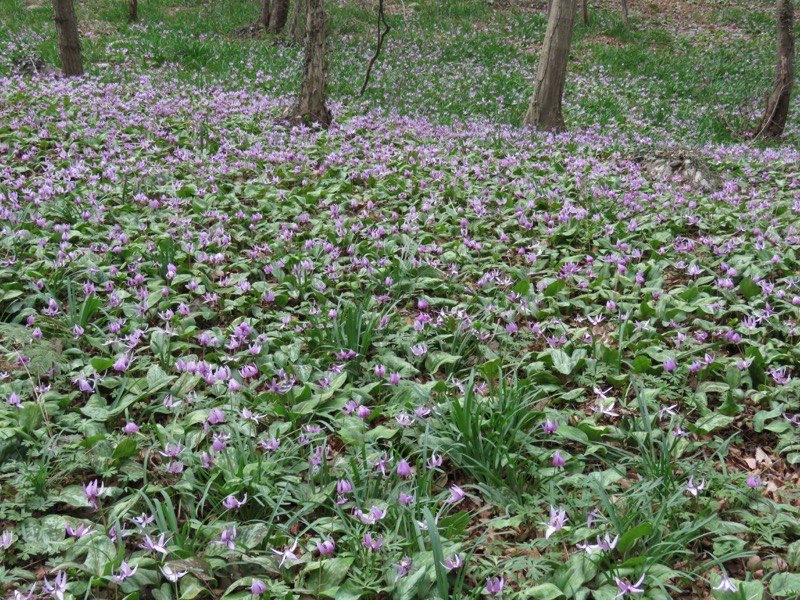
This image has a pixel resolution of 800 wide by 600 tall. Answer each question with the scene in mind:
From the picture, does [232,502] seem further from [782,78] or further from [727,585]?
[782,78]

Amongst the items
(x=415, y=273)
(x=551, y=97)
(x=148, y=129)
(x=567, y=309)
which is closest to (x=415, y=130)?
(x=551, y=97)

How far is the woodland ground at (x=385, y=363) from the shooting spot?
6.95 feet

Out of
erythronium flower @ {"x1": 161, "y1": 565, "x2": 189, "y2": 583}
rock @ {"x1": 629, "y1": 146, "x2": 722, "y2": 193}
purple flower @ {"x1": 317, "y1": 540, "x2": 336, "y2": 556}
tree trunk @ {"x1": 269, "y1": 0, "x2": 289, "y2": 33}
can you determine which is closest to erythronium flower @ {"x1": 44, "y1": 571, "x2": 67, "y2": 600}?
erythronium flower @ {"x1": 161, "y1": 565, "x2": 189, "y2": 583}

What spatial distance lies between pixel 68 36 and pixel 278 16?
667 centimetres

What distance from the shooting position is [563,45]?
8375 mm

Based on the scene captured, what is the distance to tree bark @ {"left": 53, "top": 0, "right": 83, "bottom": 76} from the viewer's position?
27.9 ft

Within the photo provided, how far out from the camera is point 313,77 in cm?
768

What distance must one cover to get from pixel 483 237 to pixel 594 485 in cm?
296

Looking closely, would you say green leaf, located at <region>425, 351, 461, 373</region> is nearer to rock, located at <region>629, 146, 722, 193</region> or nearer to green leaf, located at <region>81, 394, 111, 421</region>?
green leaf, located at <region>81, 394, 111, 421</region>

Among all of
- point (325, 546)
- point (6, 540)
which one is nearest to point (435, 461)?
point (325, 546)

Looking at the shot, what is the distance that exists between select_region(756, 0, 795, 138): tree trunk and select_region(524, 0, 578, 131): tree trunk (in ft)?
10.0

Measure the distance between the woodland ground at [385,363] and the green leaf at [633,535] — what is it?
0.01 meters

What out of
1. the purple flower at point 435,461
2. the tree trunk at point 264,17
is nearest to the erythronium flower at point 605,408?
the purple flower at point 435,461

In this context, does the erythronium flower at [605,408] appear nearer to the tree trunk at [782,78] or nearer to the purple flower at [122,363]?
the purple flower at [122,363]
